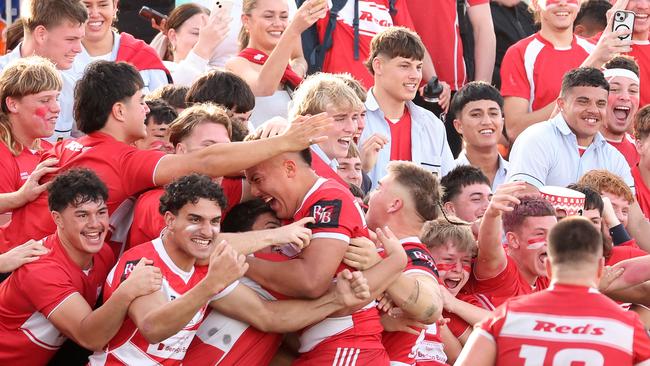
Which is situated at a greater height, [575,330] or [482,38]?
[482,38]

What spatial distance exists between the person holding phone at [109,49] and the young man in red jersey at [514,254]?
2.96 metres

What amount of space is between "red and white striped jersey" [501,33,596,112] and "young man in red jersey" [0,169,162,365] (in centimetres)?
496

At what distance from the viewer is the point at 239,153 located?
702 centimetres

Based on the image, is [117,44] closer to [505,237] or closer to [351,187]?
[351,187]

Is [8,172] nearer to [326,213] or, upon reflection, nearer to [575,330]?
[326,213]

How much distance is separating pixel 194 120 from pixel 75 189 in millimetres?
861

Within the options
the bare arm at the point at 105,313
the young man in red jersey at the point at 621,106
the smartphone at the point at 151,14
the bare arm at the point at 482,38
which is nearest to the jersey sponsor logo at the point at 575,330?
the bare arm at the point at 105,313

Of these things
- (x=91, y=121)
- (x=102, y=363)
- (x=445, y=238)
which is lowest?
(x=102, y=363)

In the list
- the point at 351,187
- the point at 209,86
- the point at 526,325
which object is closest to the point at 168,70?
the point at 209,86

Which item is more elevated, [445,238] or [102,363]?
[445,238]

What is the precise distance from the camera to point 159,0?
12.4 metres

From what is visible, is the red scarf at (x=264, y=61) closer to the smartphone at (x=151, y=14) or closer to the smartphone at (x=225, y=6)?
the smartphone at (x=225, y=6)

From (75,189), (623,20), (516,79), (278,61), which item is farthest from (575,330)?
(623,20)

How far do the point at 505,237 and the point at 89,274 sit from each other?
311 centimetres
